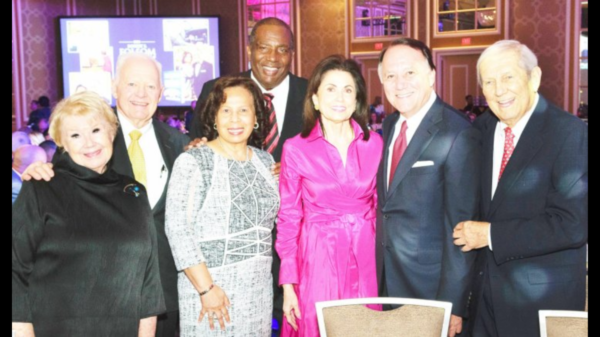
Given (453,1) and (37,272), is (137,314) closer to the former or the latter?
(37,272)

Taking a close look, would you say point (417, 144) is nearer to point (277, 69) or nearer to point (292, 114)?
point (292, 114)

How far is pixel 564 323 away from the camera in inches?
71.1

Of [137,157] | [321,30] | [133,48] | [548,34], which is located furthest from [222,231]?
[321,30]

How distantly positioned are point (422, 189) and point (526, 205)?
40 centimetres

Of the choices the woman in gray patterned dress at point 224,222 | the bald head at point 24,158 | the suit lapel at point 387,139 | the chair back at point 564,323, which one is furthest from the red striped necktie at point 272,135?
the bald head at point 24,158

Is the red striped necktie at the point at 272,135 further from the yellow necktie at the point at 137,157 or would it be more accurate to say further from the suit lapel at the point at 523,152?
the suit lapel at the point at 523,152

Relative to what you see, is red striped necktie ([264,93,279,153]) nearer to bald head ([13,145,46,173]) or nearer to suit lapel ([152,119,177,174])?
suit lapel ([152,119,177,174])

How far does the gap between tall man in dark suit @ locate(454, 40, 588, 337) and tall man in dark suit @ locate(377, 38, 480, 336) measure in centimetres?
10

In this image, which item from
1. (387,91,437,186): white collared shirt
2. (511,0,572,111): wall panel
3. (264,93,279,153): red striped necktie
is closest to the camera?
(387,91,437,186): white collared shirt

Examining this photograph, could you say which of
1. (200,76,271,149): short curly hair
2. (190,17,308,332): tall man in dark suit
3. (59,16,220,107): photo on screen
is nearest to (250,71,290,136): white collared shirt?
(190,17,308,332): tall man in dark suit

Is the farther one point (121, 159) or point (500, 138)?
point (121, 159)

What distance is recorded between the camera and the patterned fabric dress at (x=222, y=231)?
7.65 feet

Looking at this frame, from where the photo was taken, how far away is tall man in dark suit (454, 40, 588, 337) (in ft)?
7.17
